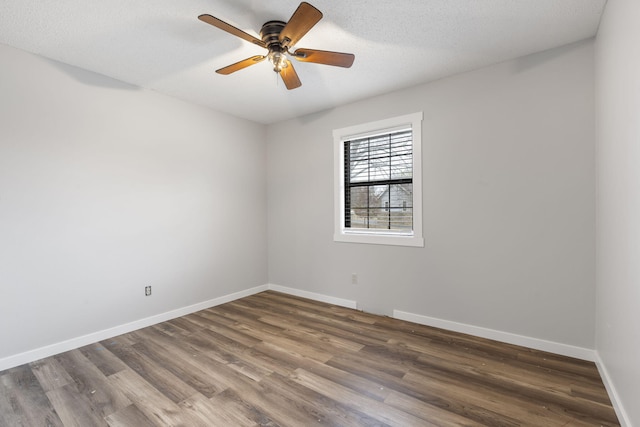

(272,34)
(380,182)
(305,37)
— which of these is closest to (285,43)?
(272,34)

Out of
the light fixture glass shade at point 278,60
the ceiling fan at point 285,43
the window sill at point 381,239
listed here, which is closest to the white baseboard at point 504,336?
the window sill at point 381,239

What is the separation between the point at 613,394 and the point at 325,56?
282 centimetres

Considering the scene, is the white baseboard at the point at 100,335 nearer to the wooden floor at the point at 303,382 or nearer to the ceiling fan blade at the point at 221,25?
the wooden floor at the point at 303,382

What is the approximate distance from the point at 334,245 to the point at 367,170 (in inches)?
40.7

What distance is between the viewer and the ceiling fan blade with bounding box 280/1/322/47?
161 cm

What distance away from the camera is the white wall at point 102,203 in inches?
94.1

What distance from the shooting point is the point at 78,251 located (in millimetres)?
2701

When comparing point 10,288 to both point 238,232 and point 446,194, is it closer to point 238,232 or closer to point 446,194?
point 238,232

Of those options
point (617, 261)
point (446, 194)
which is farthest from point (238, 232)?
point (617, 261)

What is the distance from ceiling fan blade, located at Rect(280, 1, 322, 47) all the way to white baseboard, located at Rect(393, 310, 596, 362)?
2.80 metres

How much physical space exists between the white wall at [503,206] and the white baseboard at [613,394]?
0.24 meters

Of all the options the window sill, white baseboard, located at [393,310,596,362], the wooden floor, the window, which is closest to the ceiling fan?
the window

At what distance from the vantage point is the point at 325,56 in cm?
207

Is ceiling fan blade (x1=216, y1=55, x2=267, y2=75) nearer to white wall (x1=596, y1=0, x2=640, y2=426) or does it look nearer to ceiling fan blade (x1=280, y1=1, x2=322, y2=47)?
ceiling fan blade (x1=280, y1=1, x2=322, y2=47)
